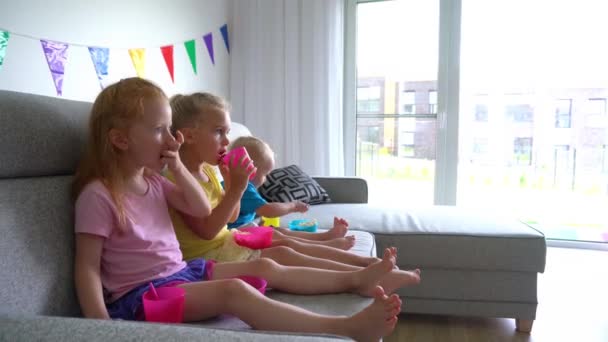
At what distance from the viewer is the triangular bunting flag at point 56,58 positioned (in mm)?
1793

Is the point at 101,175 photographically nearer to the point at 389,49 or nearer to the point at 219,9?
the point at 219,9

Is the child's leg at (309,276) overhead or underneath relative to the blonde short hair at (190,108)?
underneath

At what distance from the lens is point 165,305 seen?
970 mm

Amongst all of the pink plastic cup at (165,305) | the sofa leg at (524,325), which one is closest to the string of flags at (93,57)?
the pink plastic cup at (165,305)

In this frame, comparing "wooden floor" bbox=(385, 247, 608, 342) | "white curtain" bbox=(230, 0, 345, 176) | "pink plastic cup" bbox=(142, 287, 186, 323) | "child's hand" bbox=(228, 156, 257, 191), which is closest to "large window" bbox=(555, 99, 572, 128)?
"wooden floor" bbox=(385, 247, 608, 342)

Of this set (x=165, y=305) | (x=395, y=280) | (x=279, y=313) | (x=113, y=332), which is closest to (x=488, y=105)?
(x=395, y=280)

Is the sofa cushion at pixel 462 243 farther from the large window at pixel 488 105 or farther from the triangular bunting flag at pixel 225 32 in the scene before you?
the triangular bunting flag at pixel 225 32

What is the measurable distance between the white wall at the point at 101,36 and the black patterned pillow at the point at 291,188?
837mm

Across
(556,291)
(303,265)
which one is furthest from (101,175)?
(556,291)

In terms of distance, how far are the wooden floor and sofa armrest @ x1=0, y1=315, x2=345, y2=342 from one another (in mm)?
1352

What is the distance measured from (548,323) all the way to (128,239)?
6.19 feet

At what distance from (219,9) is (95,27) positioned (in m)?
1.51

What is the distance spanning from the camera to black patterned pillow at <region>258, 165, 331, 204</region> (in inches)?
98.0

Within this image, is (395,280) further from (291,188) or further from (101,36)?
(101,36)
